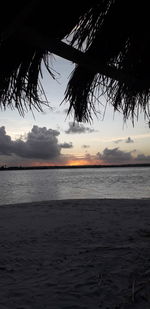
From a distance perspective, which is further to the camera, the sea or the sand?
the sea

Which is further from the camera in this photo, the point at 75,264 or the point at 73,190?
the point at 73,190

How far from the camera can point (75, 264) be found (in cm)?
299

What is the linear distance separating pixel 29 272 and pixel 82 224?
7.94 ft

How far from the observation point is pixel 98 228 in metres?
4.76

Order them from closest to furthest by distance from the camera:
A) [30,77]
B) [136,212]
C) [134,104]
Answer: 1. [30,77]
2. [134,104]
3. [136,212]

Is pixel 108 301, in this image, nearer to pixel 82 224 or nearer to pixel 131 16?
pixel 131 16

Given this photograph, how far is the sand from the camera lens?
223cm

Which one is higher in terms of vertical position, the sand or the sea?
the sand

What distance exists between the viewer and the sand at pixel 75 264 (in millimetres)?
2234

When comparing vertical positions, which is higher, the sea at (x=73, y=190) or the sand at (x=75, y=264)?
the sand at (x=75, y=264)

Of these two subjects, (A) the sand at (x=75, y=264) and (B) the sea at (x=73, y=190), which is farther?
(B) the sea at (x=73, y=190)

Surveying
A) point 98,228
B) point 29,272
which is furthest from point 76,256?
point 98,228

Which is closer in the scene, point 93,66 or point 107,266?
point 93,66

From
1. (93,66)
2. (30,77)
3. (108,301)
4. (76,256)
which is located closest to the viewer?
(93,66)
